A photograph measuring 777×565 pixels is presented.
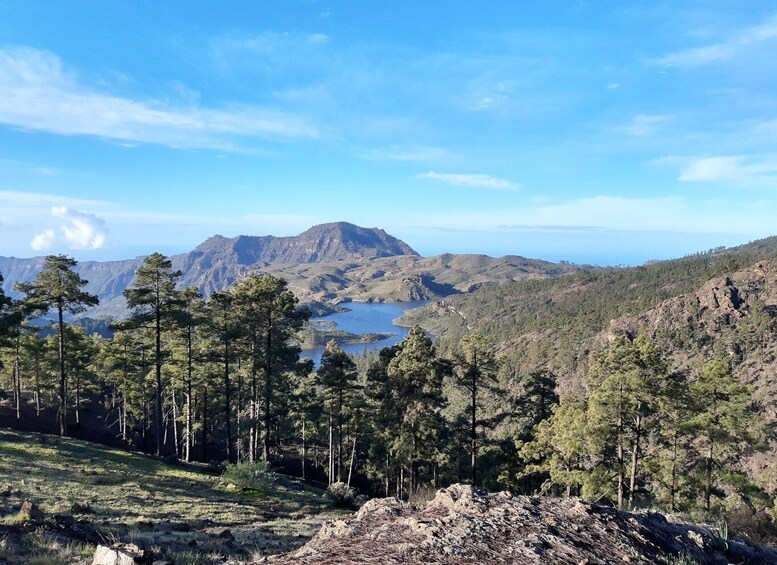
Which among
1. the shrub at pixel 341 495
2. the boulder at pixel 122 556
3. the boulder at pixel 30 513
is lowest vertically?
the shrub at pixel 341 495

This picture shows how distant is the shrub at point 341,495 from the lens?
67.7 ft

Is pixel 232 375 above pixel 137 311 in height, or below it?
below

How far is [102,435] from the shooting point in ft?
134

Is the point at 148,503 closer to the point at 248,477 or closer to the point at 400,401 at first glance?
the point at 248,477

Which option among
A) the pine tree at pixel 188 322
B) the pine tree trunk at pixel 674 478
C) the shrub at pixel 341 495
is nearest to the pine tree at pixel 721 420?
the pine tree trunk at pixel 674 478

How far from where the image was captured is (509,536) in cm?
562

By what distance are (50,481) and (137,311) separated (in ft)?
33.9

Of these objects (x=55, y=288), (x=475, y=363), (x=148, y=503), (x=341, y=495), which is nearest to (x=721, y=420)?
(x=475, y=363)

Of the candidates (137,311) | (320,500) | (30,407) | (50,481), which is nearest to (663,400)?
(320,500)

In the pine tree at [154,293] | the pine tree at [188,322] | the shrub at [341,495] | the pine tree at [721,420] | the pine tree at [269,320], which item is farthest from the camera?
the pine tree at [188,322]

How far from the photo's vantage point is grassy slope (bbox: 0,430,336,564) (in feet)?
31.3

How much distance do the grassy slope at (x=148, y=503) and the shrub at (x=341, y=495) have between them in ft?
1.94

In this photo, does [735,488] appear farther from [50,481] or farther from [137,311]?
[137,311]

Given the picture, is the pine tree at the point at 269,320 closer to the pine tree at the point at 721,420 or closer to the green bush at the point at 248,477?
the green bush at the point at 248,477
